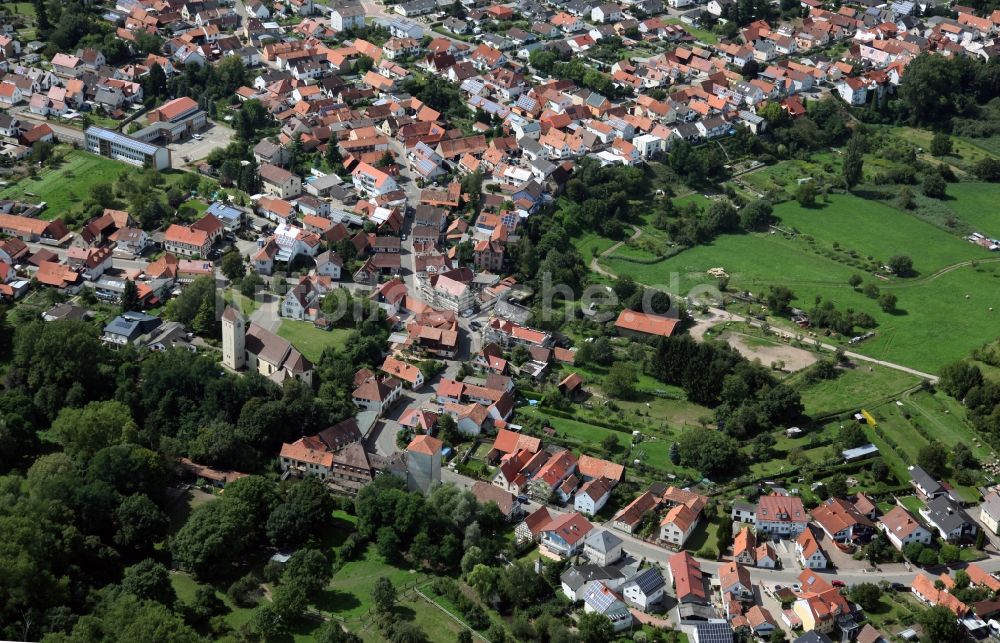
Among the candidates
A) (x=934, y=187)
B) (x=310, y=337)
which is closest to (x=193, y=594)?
(x=310, y=337)

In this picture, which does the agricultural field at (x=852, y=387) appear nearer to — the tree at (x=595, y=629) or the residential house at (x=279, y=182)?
the tree at (x=595, y=629)

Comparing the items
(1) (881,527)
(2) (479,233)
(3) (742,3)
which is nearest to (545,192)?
(2) (479,233)

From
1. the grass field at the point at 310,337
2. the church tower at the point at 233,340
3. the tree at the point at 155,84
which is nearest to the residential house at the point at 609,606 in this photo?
the grass field at the point at 310,337

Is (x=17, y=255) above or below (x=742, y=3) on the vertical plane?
below

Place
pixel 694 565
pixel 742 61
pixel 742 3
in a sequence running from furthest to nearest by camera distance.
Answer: pixel 742 3, pixel 742 61, pixel 694 565

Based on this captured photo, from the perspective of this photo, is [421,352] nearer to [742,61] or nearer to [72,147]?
[72,147]

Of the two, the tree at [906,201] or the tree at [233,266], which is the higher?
the tree at [906,201]
